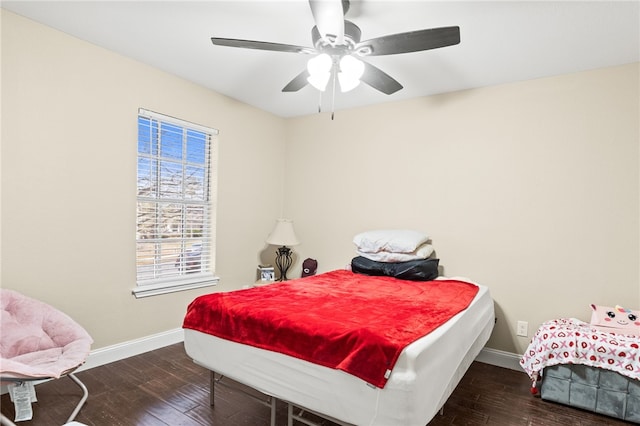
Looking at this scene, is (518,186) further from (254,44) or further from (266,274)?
(266,274)

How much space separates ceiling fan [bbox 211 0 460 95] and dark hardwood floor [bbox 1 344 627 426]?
7.10 feet

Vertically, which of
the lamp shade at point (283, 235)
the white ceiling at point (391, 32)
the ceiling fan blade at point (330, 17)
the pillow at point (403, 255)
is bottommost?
the pillow at point (403, 255)

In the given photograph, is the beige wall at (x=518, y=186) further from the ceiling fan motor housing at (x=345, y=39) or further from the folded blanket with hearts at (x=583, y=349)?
the ceiling fan motor housing at (x=345, y=39)

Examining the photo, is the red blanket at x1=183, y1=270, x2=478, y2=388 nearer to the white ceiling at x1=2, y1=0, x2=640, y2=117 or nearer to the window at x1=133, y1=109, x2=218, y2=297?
the window at x1=133, y1=109, x2=218, y2=297

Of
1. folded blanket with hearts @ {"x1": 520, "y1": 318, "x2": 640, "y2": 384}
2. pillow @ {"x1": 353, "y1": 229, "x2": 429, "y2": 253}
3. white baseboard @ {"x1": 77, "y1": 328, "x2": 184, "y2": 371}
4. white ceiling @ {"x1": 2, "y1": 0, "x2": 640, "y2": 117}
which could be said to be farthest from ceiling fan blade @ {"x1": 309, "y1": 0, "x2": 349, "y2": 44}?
white baseboard @ {"x1": 77, "y1": 328, "x2": 184, "y2": 371}

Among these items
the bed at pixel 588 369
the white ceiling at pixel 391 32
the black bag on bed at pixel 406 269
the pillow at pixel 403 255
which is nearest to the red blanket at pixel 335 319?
the black bag on bed at pixel 406 269

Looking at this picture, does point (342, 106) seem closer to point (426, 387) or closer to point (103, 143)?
point (103, 143)

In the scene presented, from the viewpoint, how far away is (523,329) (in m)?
3.06

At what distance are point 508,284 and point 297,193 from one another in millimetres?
2540

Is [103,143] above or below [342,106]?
below

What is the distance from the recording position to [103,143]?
284cm

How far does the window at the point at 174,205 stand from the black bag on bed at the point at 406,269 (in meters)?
1.65

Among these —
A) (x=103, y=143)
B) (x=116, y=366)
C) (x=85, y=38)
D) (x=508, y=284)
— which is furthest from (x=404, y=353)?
(x=85, y=38)

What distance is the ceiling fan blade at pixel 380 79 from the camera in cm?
242
